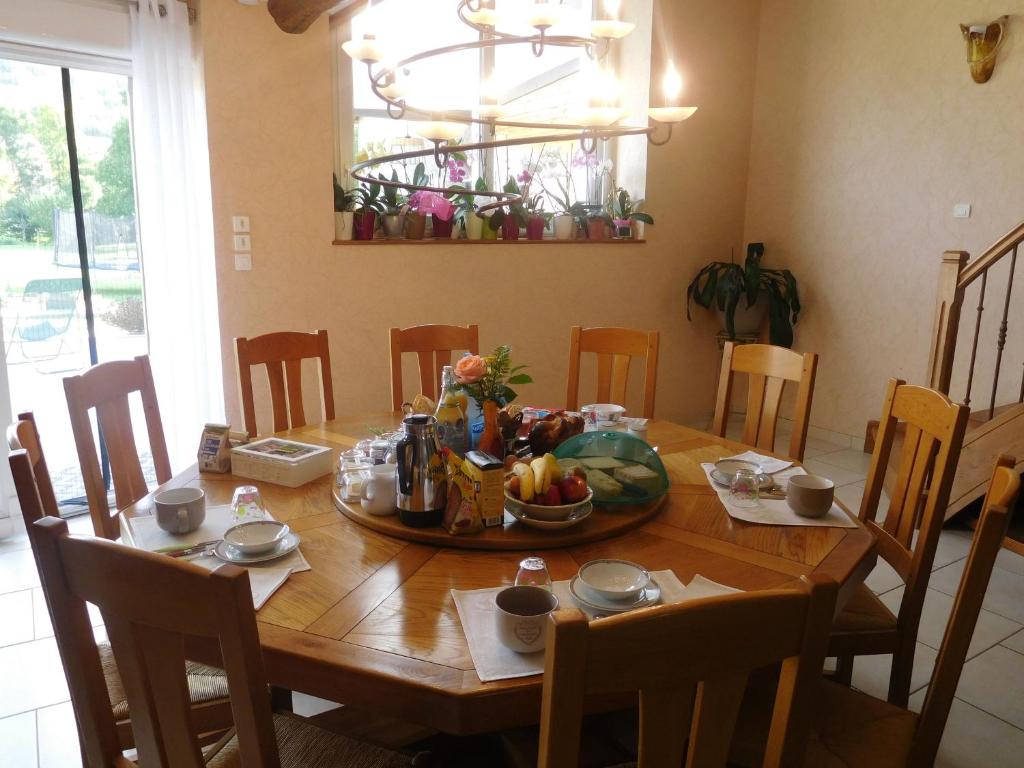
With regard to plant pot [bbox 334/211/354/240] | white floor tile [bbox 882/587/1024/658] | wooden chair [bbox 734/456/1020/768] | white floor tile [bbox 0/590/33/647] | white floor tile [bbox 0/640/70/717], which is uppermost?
plant pot [bbox 334/211/354/240]

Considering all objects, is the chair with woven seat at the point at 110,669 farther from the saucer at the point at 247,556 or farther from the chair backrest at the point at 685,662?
the chair backrest at the point at 685,662

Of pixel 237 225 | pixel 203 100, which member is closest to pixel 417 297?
pixel 237 225

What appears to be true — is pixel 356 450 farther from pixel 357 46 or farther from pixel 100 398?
pixel 357 46

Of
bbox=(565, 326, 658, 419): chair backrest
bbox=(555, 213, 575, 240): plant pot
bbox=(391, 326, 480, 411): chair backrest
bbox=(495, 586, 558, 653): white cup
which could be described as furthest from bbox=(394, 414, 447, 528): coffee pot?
bbox=(555, 213, 575, 240): plant pot

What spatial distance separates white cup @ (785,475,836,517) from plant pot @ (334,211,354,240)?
2609 millimetres

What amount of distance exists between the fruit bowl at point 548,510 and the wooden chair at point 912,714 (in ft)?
→ 1.62

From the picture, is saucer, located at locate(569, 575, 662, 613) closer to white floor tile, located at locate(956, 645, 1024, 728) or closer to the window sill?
white floor tile, located at locate(956, 645, 1024, 728)

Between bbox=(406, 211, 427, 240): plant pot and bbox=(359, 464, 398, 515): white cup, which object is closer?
bbox=(359, 464, 398, 515): white cup

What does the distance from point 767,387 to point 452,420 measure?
119cm

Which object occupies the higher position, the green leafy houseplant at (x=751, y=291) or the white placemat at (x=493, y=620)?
the green leafy houseplant at (x=751, y=291)

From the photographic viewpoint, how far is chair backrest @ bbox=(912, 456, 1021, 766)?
1156 millimetres

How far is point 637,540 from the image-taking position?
1535 millimetres

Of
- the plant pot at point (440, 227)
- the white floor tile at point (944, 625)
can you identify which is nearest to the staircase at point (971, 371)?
the white floor tile at point (944, 625)

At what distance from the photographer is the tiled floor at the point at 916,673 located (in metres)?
1.96
